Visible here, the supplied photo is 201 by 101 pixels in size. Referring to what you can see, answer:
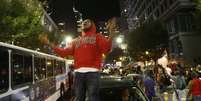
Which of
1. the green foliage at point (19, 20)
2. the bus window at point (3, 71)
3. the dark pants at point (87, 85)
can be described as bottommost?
the dark pants at point (87, 85)

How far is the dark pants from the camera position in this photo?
5195 mm

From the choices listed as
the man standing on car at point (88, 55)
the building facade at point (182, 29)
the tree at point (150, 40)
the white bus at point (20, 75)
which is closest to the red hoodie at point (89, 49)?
the man standing on car at point (88, 55)

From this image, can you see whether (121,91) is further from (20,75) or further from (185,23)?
(185,23)

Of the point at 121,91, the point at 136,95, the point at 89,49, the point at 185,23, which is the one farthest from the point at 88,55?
the point at 185,23

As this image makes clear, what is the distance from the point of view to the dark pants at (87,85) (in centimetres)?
520

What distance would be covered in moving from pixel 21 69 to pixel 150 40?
208 ft

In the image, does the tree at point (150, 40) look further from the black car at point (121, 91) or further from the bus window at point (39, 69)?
the black car at point (121, 91)

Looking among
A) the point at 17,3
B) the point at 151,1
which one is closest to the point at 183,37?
the point at 151,1

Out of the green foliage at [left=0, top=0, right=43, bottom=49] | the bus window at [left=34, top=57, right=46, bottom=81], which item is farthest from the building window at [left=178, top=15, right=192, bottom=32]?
the bus window at [left=34, top=57, right=46, bottom=81]

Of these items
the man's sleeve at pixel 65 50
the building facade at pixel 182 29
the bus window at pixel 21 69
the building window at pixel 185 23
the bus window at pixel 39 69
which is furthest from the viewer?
the building window at pixel 185 23

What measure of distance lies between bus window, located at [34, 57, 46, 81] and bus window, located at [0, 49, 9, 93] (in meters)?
4.36

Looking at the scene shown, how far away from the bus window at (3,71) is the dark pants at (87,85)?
14.2 ft

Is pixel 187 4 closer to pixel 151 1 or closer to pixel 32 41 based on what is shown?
pixel 151 1

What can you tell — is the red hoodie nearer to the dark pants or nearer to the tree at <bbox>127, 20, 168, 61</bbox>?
the dark pants
